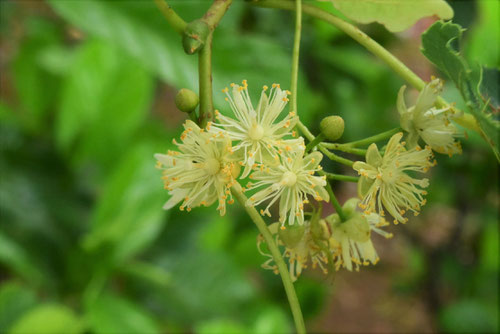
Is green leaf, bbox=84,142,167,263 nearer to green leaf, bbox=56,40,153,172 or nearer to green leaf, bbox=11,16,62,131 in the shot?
green leaf, bbox=56,40,153,172

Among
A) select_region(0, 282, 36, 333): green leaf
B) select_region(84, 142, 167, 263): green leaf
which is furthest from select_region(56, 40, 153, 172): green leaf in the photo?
select_region(0, 282, 36, 333): green leaf

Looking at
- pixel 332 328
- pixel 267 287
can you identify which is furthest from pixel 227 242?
pixel 332 328

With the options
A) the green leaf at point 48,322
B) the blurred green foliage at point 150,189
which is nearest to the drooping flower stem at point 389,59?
the blurred green foliage at point 150,189

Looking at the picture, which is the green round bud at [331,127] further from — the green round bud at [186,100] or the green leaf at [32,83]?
the green leaf at [32,83]

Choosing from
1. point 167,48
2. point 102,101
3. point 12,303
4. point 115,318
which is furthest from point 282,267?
point 102,101

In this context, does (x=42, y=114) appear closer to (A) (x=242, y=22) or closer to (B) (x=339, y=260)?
(A) (x=242, y=22)

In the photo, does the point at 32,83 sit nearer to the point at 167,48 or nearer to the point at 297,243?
the point at 167,48
